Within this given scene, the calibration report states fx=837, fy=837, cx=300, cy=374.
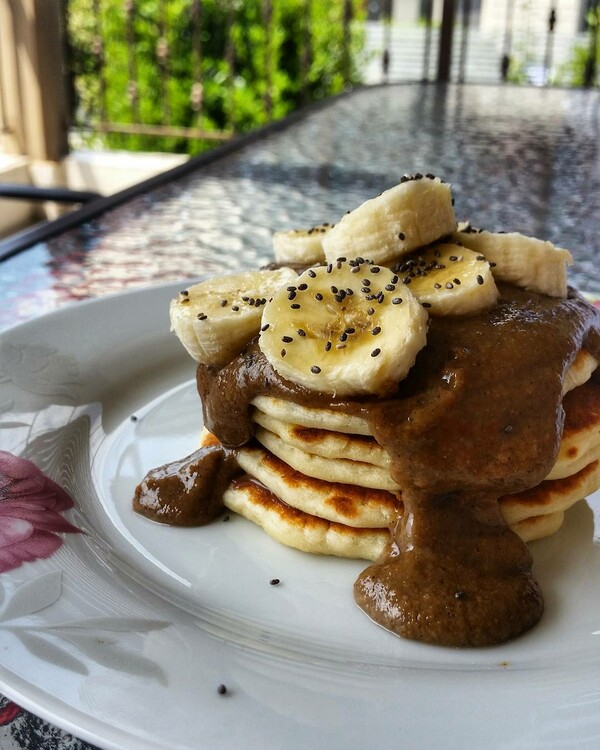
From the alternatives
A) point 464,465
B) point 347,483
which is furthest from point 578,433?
point 347,483

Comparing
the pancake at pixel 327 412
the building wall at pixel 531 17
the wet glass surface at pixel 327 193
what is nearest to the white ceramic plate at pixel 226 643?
the pancake at pixel 327 412

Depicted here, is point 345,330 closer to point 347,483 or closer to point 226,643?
point 347,483

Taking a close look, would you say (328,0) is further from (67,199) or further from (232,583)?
(232,583)

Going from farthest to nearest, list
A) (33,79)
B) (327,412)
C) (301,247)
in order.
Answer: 1. (33,79)
2. (301,247)
3. (327,412)

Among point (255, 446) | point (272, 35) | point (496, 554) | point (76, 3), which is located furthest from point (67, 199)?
point (76, 3)

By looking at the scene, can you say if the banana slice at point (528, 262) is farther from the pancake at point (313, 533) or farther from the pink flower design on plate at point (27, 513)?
the pink flower design on plate at point (27, 513)

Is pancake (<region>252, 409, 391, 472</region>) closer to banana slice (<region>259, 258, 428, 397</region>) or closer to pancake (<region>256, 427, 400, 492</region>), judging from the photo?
pancake (<region>256, 427, 400, 492</region>)
